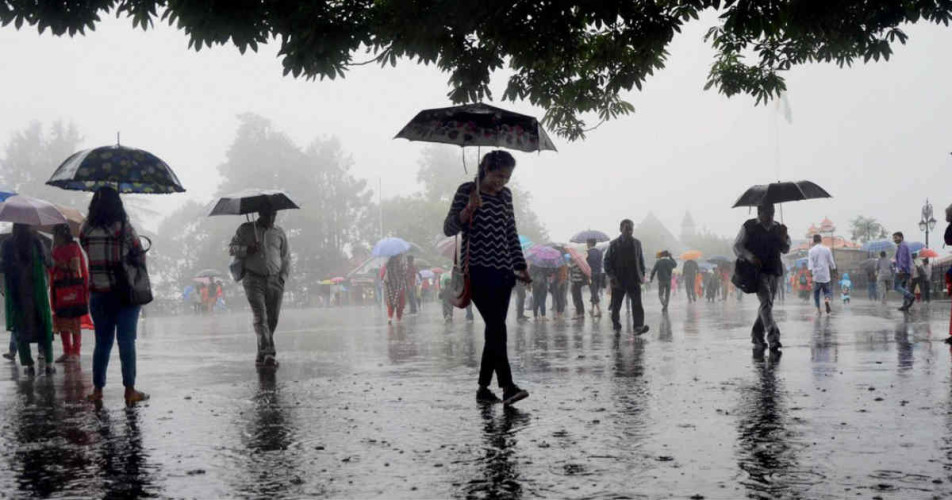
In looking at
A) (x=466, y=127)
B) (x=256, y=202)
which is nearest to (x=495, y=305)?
(x=466, y=127)

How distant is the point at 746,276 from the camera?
36.6 ft

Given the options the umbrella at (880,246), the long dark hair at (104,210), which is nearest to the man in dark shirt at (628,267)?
the long dark hair at (104,210)

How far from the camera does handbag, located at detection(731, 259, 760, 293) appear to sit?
36.4 feet

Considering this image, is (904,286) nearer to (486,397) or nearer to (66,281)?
(486,397)

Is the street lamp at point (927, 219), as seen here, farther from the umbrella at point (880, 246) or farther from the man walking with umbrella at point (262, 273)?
the man walking with umbrella at point (262, 273)

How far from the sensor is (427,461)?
490cm

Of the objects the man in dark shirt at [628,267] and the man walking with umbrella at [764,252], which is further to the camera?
the man in dark shirt at [628,267]

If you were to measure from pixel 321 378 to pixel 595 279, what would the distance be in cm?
1418

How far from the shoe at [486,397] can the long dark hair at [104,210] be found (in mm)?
3139

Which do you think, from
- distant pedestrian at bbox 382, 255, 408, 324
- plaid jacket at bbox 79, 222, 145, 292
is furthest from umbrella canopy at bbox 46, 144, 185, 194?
distant pedestrian at bbox 382, 255, 408, 324

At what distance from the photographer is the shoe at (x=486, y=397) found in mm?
7160

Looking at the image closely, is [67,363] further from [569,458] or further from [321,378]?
[569,458]

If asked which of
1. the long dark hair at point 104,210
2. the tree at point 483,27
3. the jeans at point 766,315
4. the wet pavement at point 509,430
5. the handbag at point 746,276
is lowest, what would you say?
the wet pavement at point 509,430

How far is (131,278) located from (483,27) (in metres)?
4.14
